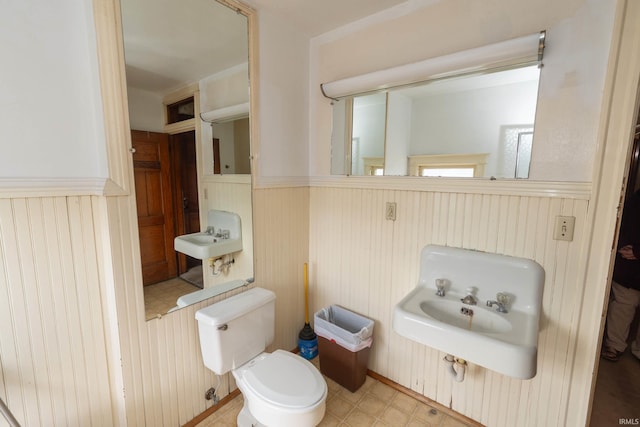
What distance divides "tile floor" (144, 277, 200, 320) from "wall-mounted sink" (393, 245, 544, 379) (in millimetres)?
1090

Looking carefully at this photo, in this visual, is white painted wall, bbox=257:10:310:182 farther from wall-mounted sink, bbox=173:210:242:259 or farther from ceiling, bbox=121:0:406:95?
wall-mounted sink, bbox=173:210:242:259

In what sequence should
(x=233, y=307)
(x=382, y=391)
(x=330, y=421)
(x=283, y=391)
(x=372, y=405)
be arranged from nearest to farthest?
(x=283, y=391) → (x=233, y=307) → (x=330, y=421) → (x=372, y=405) → (x=382, y=391)

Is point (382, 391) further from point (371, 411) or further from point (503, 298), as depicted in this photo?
point (503, 298)

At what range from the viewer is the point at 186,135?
1.52 metres

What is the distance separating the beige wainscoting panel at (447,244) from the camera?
1.32m

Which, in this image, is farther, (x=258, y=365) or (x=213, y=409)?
(x=213, y=409)

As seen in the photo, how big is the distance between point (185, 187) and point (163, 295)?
0.57 m

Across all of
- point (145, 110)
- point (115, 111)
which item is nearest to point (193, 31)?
point (145, 110)

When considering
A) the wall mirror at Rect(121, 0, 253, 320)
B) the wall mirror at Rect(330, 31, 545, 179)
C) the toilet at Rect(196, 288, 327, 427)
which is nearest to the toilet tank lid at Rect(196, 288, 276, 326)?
the toilet at Rect(196, 288, 327, 427)

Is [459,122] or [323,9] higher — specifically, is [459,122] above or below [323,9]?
below

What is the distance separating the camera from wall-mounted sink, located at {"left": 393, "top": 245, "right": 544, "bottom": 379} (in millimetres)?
1079

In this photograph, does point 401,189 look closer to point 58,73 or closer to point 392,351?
point 392,351

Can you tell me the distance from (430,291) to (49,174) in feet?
5.98

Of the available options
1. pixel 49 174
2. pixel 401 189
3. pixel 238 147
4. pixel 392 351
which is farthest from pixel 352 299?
pixel 49 174
